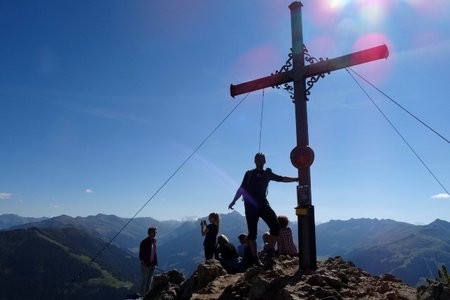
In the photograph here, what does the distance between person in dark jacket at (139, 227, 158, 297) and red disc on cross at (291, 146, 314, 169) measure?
805cm

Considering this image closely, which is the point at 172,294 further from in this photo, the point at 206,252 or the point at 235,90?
the point at 235,90

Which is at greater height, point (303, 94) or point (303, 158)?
point (303, 94)

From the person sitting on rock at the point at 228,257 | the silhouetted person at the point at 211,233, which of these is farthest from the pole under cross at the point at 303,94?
the silhouetted person at the point at 211,233

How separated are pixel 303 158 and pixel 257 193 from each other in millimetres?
1678

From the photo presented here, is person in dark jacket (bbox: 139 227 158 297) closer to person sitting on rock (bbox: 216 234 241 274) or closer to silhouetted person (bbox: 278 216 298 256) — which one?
person sitting on rock (bbox: 216 234 241 274)

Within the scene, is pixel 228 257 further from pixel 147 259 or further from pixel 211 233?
pixel 147 259

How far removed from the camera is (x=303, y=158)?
9.72 metres

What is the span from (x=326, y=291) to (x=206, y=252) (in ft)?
26.8

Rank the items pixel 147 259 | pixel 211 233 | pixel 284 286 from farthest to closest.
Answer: pixel 147 259
pixel 211 233
pixel 284 286

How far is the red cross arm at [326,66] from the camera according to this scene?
377 inches

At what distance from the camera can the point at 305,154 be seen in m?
9.73

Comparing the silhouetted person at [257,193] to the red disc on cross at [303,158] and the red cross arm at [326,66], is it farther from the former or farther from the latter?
the red cross arm at [326,66]

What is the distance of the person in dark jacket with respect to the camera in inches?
619

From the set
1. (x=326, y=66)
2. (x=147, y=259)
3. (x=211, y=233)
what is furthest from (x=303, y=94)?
(x=147, y=259)
